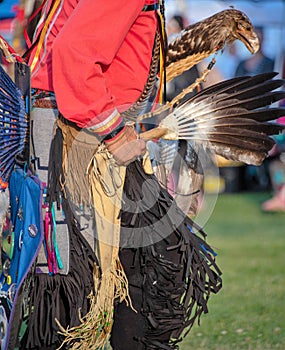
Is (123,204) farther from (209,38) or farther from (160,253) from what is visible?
(209,38)

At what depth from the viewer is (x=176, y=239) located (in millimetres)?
2537

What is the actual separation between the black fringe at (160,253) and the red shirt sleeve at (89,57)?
299 millimetres

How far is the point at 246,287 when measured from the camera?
520 cm

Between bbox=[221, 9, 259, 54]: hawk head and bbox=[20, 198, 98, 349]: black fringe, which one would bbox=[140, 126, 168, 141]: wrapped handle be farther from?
bbox=[221, 9, 259, 54]: hawk head

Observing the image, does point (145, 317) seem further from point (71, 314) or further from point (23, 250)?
point (23, 250)

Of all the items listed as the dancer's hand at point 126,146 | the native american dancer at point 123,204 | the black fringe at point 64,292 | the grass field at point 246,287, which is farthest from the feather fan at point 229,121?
the grass field at point 246,287

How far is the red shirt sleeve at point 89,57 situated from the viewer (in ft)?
7.40

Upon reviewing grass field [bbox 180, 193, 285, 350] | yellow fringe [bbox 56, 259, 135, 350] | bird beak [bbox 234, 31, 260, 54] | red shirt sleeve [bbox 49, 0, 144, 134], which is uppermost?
bird beak [bbox 234, 31, 260, 54]

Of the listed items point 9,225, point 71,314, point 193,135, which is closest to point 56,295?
point 71,314

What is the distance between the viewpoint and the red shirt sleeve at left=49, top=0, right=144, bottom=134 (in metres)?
2.26

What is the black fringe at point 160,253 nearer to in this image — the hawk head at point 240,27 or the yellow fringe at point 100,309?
the yellow fringe at point 100,309

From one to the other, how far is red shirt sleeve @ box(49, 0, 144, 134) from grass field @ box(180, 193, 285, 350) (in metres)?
1.41

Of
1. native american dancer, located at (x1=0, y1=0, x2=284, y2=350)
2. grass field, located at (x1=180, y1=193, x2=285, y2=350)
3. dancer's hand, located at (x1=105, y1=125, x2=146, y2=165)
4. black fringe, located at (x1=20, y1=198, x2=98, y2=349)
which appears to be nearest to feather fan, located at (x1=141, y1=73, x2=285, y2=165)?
native american dancer, located at (x1=0, y1=0, x2=284, y2=350)

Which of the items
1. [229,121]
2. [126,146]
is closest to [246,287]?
[229,121]
